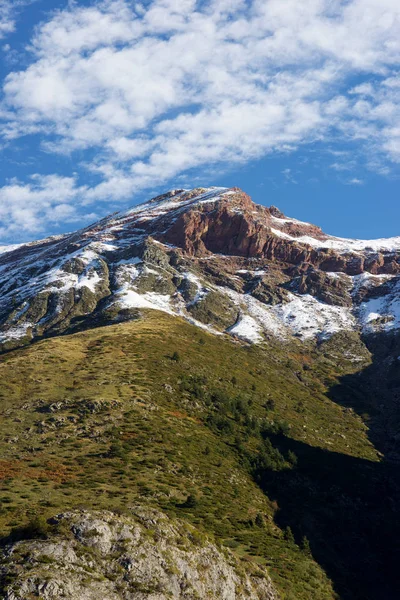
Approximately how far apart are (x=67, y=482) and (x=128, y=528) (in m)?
18.6

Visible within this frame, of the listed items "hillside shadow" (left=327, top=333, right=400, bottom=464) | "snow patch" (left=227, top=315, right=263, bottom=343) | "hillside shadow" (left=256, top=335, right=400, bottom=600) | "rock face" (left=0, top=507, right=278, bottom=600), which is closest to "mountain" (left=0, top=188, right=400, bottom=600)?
"rock face" (left=0, top=507, right=278, bottom=600)

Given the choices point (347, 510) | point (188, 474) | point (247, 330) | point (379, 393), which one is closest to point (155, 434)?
point (188, 474)

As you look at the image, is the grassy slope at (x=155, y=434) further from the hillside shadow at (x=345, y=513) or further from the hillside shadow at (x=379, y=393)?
the hillside shadow at (x=379, y=393)

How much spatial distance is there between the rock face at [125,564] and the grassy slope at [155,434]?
498 cm

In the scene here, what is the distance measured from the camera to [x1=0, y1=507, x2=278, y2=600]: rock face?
29.0m

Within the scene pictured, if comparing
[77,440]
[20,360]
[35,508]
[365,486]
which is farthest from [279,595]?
[20,360]

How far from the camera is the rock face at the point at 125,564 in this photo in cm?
2902

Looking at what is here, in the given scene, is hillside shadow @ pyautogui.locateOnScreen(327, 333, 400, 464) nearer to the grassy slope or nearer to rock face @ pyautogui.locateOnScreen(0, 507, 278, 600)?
the grassy slope

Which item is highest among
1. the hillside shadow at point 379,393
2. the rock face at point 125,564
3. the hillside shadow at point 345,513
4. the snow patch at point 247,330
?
the snow patch at point 247,330

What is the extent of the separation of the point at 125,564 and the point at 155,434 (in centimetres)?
4310

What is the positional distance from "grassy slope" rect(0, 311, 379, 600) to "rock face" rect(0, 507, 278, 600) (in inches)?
196

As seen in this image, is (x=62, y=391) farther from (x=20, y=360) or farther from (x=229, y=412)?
(x=229, y=412)

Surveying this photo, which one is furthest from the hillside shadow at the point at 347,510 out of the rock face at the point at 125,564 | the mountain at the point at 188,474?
the rock face at the point at 125,564

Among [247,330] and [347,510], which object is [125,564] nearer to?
[347,510]
